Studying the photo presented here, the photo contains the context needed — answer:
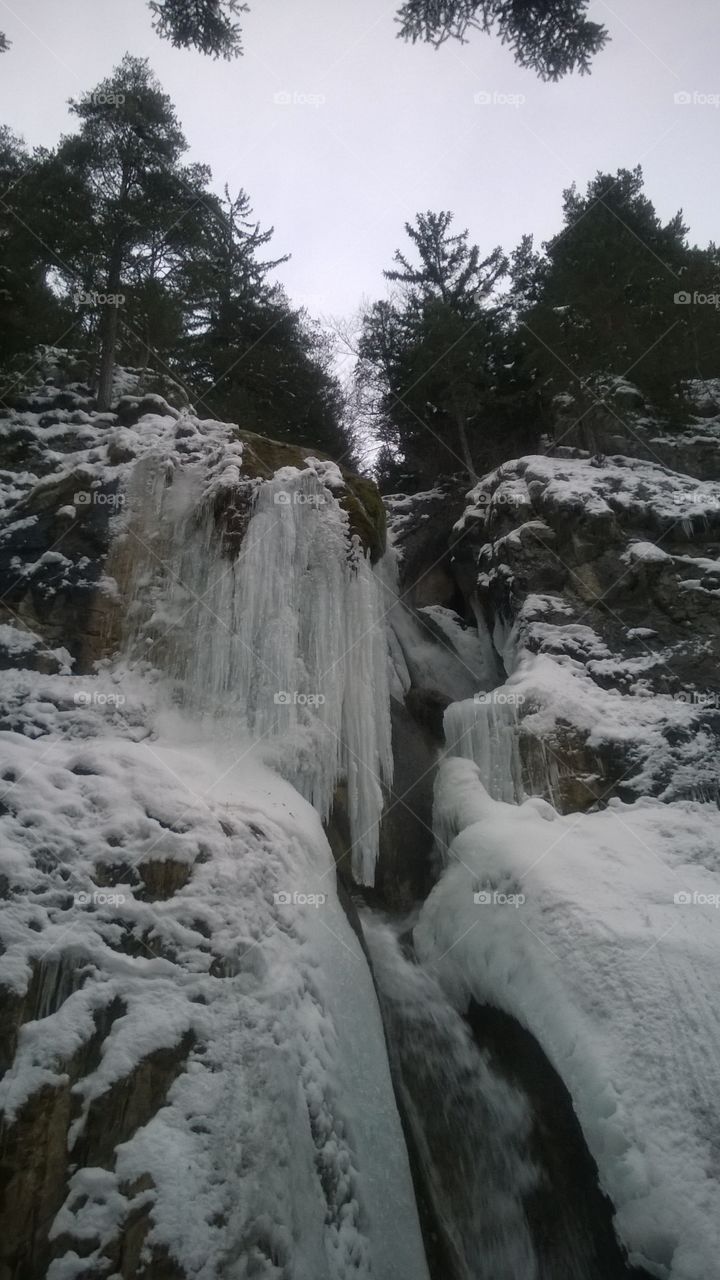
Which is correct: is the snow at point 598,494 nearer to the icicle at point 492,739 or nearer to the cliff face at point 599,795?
the cliff face at point 599,795

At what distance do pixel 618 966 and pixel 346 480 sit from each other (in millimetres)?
7367

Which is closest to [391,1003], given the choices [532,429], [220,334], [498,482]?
[498,482]

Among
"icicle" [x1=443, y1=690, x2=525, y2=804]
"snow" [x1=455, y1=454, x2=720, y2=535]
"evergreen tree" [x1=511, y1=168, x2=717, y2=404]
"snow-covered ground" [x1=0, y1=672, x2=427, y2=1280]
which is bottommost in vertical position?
"snow-covered ground" [x1=0, y1=672, x2=427, y2=1280]

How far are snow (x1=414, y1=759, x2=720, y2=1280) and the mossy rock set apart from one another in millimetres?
3821

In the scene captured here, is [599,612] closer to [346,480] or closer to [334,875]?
[346,480]

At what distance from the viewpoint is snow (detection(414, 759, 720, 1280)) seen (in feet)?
14.5

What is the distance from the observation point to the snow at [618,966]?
4406 millimetres

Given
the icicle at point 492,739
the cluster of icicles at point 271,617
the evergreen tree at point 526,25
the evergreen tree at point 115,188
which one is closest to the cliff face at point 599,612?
the icicle at point 492,739

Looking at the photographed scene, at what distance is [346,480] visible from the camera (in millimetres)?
10258

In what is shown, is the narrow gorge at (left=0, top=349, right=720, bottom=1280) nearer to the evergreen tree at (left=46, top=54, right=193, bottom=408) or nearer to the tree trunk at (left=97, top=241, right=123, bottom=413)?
the tree trunk at (left=97, top=241, right=123, bottom=413)

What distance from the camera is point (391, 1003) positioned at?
Result: 655 centimetres

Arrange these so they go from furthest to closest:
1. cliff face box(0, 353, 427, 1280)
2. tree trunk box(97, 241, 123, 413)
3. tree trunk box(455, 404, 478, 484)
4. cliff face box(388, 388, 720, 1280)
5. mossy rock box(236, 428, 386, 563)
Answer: tree trunk box(455, 404, 478, 484) → tree trunk box(97, 241, 123, 413) → mossy rock box(236, 428, 386, 563) → cliff face box(388, 388, 720, 1280) → cliff face box(0, 353, 427, 1280)

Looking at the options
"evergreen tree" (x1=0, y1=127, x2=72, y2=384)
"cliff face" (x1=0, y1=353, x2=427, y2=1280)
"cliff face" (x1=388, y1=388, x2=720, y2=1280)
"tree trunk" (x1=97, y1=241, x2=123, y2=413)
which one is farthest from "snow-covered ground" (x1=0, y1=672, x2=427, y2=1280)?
"evergreen tree" (x1=0, y1=127, x2=72, y2=384)

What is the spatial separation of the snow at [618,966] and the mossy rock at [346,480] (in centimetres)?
382
